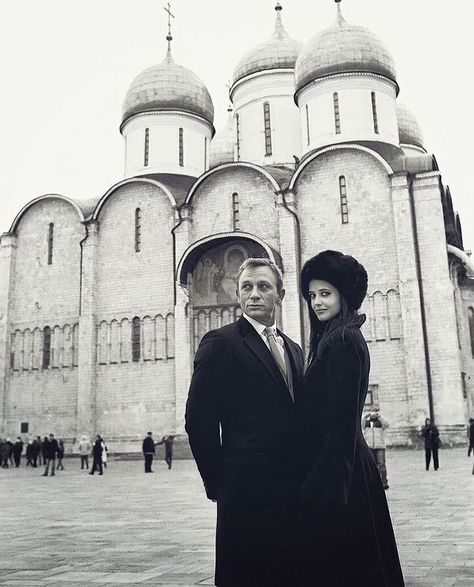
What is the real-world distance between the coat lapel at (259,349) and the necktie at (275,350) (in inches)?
1.7

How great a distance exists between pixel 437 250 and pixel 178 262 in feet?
28.8

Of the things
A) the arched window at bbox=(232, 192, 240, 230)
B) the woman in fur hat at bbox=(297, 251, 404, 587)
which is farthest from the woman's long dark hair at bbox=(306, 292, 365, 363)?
the arched window at bbox=(232, 192, 240, 230)

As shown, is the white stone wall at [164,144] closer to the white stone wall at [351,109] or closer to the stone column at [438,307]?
the white stone wall at [351,109]

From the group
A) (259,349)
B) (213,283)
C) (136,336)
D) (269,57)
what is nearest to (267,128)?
(269,57)

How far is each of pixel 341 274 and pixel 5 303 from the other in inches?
989

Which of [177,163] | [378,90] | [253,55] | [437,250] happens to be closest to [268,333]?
[437,250]

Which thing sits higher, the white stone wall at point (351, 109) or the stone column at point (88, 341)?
the white stone wall at point (351, 109)

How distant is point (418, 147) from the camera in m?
30.3

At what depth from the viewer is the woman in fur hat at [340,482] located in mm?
2375

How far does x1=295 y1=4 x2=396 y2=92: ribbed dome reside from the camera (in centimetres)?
2444

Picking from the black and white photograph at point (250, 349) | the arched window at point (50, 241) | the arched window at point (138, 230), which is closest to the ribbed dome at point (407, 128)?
the black and white photograph at point (250, 349)

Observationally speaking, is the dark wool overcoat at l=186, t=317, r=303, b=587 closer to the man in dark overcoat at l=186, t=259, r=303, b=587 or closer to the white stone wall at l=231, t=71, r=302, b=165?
the man in dark overcoat at l=186, t=259, r=303, b=587

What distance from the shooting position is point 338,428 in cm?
246

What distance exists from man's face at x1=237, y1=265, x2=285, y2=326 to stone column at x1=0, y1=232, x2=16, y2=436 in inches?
965
